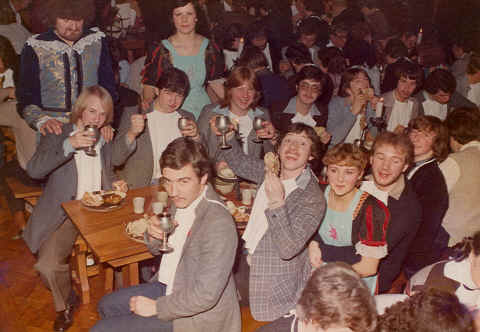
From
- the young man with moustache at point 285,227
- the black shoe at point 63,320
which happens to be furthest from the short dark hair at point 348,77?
the black shoe at point 63,320

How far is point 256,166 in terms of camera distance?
3543mm

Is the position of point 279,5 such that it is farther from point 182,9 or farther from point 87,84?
point 87,84

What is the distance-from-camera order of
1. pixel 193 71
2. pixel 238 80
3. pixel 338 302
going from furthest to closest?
pixel 193 71 < pixel 238 80 < pixel 338 302

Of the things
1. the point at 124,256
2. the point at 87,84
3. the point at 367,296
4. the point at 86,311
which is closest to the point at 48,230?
the point at 86,311

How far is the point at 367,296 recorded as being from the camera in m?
2.10

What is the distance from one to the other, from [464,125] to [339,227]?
5.94ft

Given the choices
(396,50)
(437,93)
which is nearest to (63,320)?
(437,93)

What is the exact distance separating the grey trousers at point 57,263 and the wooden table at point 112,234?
296 millimetres

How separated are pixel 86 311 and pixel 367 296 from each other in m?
2.64

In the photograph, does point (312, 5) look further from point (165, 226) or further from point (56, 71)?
point (165, 226)

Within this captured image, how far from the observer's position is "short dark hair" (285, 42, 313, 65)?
Answer: 19.4 feet

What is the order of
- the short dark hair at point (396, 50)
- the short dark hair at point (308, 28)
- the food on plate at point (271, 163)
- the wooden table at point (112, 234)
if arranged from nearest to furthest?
the wooden table at point (112, 234) < the food on plate at point (271, 163) < the short dark hair at point (396, 50) < the short dark hair at point (308, 28)

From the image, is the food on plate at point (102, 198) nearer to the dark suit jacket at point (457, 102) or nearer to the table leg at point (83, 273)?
the table leg at point (83, 273)

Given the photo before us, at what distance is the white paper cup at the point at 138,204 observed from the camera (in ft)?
11.2
